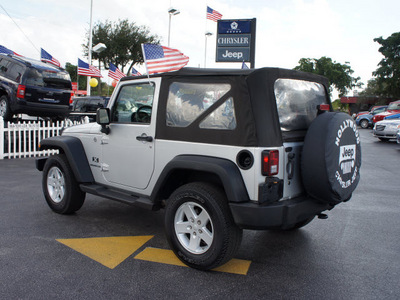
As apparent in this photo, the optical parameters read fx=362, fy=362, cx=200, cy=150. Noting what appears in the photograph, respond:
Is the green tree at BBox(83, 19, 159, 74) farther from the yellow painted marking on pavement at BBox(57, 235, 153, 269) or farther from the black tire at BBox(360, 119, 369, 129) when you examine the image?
the yellow painted marking on pavement at BBox(57, 235, 153, 269)

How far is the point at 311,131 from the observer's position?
10.8 ft

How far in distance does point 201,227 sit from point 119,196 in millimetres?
1295

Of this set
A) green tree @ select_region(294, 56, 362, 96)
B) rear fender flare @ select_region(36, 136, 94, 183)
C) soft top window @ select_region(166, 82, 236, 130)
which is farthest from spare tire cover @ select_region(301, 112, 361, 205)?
green tree @ select_region(294, 56, 362, 96)

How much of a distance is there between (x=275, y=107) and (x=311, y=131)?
1.36 ft

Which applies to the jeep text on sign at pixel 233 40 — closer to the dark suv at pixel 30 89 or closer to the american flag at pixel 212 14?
the american flag at pixel 212 14

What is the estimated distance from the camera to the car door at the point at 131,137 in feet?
12.9

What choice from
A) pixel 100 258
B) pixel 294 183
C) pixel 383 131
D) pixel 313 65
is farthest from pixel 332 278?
pixel 313 65

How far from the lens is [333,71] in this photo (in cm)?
6431

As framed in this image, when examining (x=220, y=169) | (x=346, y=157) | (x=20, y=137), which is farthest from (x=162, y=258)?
(x=20, y=137)

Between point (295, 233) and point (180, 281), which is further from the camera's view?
point (295, 233)

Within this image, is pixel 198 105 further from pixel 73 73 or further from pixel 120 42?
pixel 73 73

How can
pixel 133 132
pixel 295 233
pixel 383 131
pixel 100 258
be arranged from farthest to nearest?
pixel 383 131
pixel 295 233
pixel 133 132
pixel 100 258

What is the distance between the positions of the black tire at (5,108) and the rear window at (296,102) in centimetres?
965

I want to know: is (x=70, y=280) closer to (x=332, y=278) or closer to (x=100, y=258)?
(x=100, y=258)
